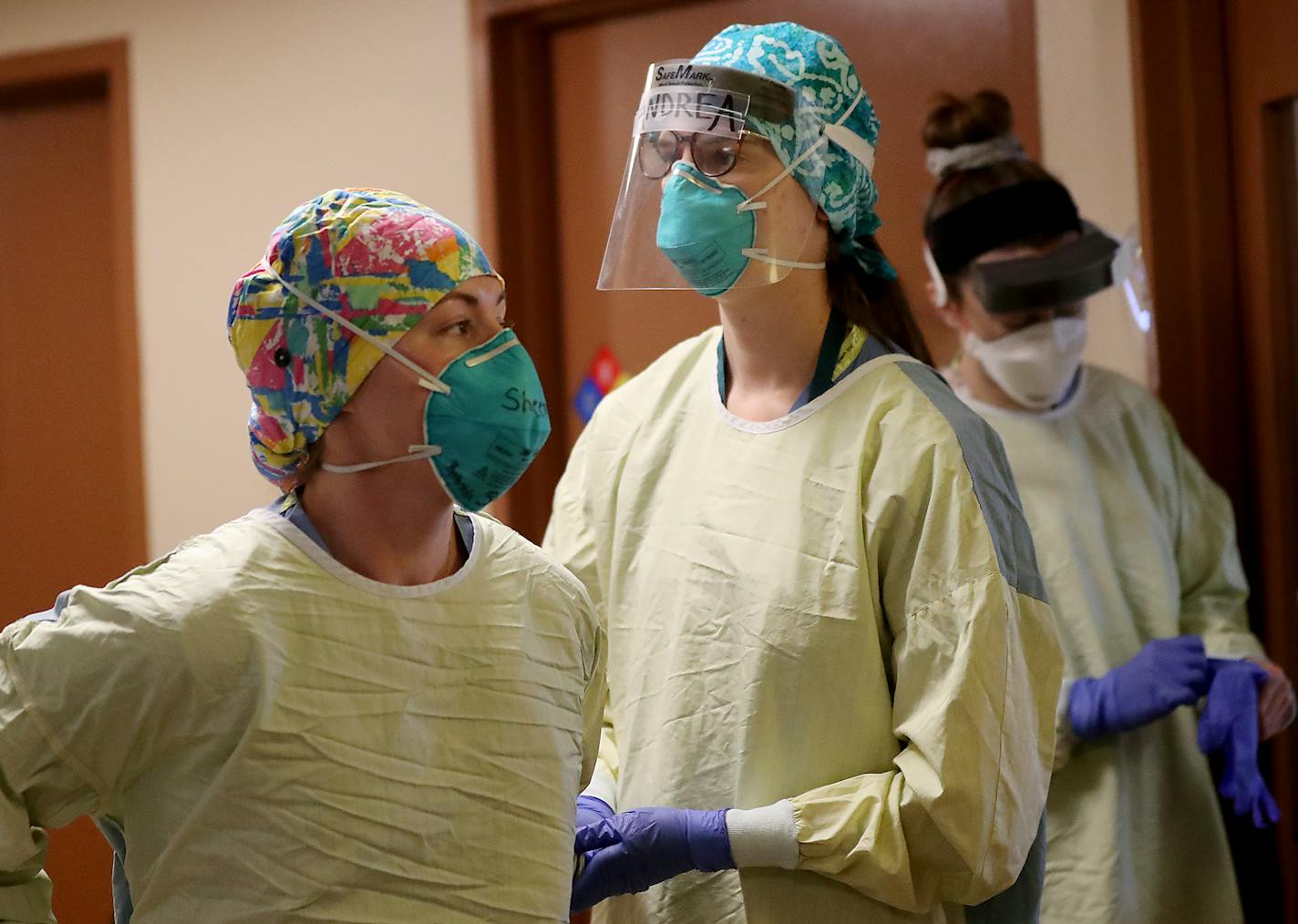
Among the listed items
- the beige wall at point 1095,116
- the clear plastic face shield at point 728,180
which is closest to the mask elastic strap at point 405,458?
the clear plastic face shield at point 728,180

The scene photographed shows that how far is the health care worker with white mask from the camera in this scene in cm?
211

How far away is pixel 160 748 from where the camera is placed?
1.19 m

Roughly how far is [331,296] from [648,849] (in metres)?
0.70

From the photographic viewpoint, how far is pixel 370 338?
1.28m

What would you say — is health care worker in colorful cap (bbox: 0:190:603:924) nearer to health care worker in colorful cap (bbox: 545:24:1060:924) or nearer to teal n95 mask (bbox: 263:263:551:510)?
teal n95 mask (bbox: 263:263:551:510)

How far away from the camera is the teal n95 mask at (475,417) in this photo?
1.31 meters

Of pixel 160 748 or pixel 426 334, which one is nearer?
pixel 160 748

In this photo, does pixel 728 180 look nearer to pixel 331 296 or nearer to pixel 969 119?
pixel 331 296

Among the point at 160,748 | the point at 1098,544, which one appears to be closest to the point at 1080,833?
the point at 1098,544

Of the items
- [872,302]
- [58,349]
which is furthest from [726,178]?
[58,349]

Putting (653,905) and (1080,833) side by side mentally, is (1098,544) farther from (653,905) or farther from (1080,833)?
(653,905)

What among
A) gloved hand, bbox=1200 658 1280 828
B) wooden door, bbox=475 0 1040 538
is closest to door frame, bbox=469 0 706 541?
wooden door, bbox=475 0 1040 538

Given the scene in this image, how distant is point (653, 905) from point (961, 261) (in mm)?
1150

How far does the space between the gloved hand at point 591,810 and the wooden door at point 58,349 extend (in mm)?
2047
